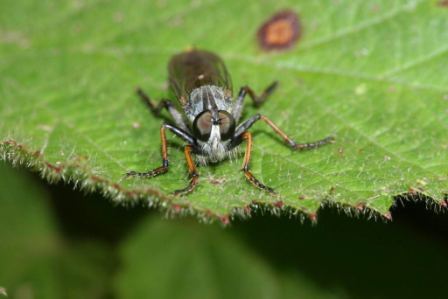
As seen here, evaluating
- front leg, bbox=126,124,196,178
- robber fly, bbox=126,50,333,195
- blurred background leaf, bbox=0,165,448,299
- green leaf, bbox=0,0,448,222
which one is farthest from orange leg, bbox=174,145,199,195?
blurred background leaf, bbox=0,165,448,299

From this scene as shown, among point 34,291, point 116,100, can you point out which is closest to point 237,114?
point 116,100

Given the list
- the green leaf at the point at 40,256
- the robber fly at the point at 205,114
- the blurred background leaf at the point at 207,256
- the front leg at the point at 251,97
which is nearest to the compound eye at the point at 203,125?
the robber fly at the point at 205,114

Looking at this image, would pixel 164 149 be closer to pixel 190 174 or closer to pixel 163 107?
pixel 190 174

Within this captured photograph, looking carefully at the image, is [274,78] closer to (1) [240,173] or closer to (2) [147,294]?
(1) [240,173]

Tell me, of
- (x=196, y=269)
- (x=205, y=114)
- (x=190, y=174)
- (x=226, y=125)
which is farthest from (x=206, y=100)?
(x=196, y=269)

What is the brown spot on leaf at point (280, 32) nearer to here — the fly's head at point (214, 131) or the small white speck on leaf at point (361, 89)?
the small white speck on leaf at point (361, 89)
